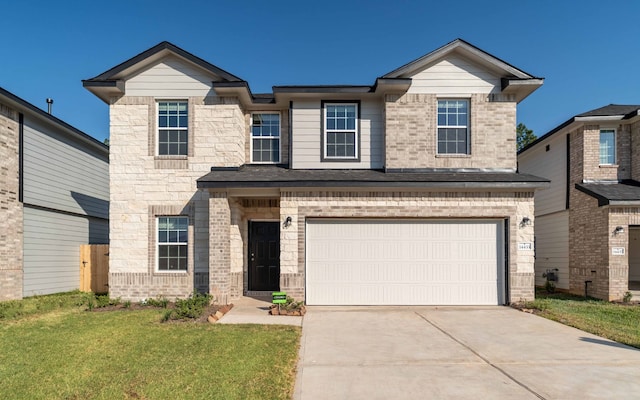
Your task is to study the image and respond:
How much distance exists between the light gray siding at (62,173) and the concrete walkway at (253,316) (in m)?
7.78

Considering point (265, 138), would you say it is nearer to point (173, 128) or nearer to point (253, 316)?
point (173, 128)

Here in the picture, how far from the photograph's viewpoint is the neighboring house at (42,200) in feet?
39.5

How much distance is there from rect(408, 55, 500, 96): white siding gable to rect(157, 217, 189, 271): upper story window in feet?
26.6

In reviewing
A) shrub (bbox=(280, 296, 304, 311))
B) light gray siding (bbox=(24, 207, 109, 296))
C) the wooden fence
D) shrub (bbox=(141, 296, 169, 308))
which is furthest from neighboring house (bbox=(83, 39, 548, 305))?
the wooden fence

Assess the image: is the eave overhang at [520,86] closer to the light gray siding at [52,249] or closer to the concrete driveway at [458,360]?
the concrete driveway at [458,360]

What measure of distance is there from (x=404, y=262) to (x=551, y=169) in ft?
28.9

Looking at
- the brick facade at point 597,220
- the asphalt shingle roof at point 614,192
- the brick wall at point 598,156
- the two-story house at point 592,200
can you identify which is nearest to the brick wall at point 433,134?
the asphalt shingle roof at point 614,192

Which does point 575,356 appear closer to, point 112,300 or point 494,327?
point 494,327

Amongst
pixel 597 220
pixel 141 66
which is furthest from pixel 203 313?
pixel 597 220

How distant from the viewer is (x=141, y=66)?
1205 centimetres

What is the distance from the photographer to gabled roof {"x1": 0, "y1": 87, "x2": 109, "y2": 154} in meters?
11.8

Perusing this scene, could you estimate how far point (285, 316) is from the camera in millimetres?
9883

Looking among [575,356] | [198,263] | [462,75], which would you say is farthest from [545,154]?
[198,263]

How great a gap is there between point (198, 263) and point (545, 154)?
46.7 feet
